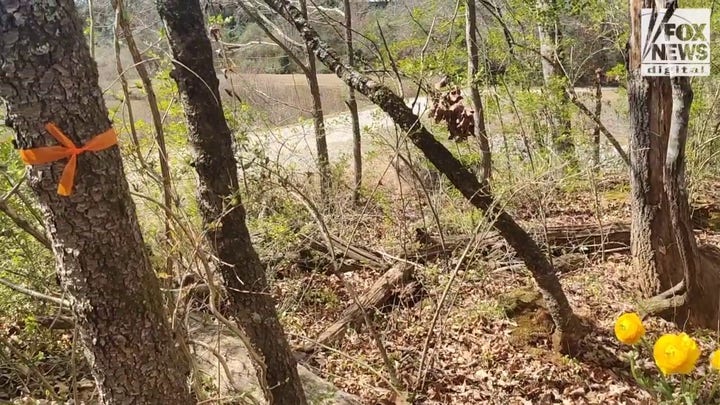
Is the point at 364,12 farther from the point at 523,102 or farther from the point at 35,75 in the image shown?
the point at 35,75

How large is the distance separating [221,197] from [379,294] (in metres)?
2.10

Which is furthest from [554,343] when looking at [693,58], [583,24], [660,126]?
[583,24]

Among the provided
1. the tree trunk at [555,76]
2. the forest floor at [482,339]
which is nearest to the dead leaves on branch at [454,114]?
the forest floor at [482,339]

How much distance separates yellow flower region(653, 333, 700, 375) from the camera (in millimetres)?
1715

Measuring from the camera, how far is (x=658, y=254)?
394cm

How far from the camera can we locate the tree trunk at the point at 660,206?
12.0ft

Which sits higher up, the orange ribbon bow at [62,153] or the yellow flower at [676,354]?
the orange ribbon bow at [62,153]

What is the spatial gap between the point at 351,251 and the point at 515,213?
5.63ft

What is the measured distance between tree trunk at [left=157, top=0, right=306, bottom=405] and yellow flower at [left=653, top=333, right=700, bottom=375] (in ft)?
5.15

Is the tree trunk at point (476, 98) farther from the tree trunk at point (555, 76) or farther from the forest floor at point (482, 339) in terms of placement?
the forest floor at point (482, 339)

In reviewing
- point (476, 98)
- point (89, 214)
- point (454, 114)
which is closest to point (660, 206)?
point (454, 114)

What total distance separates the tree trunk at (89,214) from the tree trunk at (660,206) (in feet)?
10.6


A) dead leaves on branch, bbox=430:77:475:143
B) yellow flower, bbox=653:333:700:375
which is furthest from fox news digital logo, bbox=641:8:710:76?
yellow flower, bbox=653:333:700:375

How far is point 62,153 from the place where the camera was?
1.34 meters
